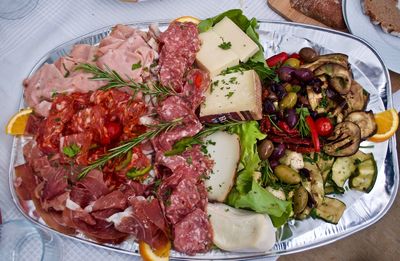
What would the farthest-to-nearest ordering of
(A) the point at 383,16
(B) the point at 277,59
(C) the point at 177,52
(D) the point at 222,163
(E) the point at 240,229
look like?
(A) the point at 383,16 → (B) the point at 277,59 → (C) the point at 177,52 → (D) the point at 222,163 → (E) the point at 240,229

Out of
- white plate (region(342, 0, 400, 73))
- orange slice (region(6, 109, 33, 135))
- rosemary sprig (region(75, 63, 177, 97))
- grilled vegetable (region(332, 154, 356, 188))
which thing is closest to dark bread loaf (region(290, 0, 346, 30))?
white plate (region(342, 0, 400, 73))

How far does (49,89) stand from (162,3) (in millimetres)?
758

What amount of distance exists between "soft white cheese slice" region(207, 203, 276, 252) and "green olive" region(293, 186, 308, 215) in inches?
4.6

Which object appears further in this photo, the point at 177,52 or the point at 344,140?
the point at 177,52

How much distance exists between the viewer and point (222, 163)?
1620 millimetres

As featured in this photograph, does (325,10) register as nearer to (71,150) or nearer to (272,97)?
(272,97)

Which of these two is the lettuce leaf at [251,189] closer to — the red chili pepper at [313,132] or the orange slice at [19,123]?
the red chili pepper at [313,132]

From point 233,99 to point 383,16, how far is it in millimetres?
894

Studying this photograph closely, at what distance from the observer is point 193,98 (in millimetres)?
1657

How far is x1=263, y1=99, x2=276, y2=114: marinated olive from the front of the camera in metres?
1.64

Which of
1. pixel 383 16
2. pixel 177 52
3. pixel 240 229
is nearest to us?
pixel 240 229

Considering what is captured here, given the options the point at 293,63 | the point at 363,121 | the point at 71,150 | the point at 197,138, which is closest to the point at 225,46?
the point at 293,63

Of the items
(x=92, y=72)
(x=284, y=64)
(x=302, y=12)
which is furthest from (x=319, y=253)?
(x=92, y=72)

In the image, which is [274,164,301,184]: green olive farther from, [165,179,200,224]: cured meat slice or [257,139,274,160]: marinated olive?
[165,179,200,224]: cured meat slice
